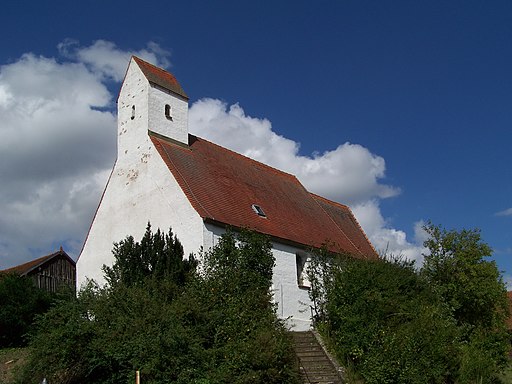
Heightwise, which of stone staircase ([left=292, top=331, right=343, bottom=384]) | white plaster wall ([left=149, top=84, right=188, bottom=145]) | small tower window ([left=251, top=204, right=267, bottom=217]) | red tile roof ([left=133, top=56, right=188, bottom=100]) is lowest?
stone staircase ([left=292, top=331, right=343, bottom=384])

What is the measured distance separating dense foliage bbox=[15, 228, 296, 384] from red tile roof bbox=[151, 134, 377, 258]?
418cm

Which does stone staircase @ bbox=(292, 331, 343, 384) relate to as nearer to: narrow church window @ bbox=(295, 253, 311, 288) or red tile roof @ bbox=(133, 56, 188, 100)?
narrow church window @ bbox=(295, 253, 311, 288)

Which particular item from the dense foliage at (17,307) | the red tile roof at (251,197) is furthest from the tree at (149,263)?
the dense foliage at (17,307)

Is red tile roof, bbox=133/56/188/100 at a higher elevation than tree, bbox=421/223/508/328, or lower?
higher

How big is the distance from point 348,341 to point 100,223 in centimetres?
1185

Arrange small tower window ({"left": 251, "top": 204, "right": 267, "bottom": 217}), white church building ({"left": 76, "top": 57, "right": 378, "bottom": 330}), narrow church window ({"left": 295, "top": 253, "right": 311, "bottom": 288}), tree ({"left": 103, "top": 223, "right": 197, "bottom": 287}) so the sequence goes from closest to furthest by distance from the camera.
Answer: tree ({"left": 103, "top": 223, "right": 197, "bottom": 287}) < white church building ({"left": 76, "top": 57, "right": 378, "bottom": 330}) < narrow church window ({"left": 295, "top": 253, "right": 311, "bottom": 288}) < small tower window ({"left": 251, "top": 204, "right": 267, "bottom": 217})

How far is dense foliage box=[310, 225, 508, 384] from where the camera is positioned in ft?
58.1

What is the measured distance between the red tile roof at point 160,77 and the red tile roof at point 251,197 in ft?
7.85

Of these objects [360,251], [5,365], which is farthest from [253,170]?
[5,365]

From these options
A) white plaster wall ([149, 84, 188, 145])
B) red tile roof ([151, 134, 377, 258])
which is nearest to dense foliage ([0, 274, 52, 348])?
red tile roof ([151, 134, 377, 258])

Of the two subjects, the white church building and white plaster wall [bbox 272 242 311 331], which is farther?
white plaster wall [bbox 272 242 311 331]

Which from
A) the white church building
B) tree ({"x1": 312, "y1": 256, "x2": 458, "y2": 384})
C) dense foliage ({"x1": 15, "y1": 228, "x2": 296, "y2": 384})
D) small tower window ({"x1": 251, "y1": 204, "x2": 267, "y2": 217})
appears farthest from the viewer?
small tower window ({"x1": 251, "y1": 204, "x2": 267, "y2": 217})

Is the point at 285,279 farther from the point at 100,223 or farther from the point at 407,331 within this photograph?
the point at 100,223

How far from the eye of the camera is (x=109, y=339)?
14.3 m
